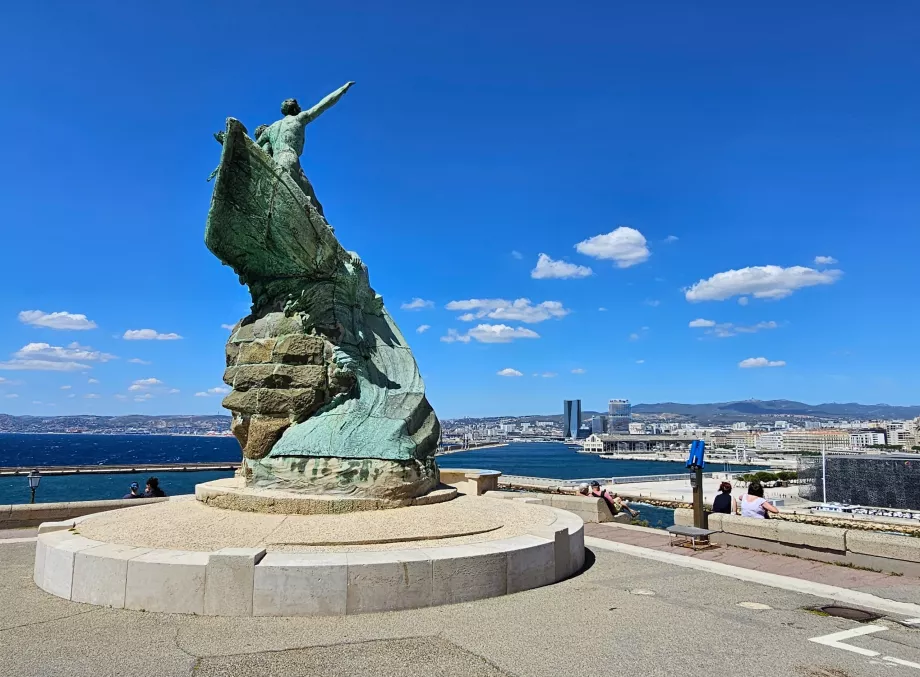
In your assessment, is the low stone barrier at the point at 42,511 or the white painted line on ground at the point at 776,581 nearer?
the white painted line on ground at the point at 776,581

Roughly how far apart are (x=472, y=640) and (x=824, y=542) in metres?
6.34

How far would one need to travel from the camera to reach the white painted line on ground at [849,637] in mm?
5148

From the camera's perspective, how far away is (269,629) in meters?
5.48

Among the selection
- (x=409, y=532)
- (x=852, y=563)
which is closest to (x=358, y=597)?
(x=409, y=532)

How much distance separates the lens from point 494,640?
526 cm

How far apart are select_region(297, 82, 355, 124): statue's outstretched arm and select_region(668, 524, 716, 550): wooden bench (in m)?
10.4

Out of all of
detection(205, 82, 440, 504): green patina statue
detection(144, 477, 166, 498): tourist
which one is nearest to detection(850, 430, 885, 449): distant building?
detection(205, 82, 440, 504): green patina statue

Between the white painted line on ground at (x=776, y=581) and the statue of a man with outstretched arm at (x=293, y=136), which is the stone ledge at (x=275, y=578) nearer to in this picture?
the white painted line on ground at (x=776, y=581)

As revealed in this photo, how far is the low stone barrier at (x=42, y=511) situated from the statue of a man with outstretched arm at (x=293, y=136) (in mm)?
7505

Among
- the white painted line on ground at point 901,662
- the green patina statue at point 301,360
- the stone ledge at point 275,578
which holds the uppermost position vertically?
the green patina statue at point 301,360

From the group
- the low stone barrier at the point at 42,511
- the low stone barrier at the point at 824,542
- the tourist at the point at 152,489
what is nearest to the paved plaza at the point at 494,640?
the low stone barrier at the point at 824,542

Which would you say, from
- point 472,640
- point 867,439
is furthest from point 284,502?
point 867,439

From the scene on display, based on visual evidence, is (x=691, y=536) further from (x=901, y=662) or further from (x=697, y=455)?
(x=901, y=662)

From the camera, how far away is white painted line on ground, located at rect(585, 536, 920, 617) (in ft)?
21.6
